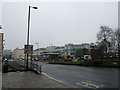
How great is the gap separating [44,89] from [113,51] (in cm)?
2920

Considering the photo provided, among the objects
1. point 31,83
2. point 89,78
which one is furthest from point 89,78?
point 31,83

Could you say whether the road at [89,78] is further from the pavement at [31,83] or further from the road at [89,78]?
the pavement at [31,83]

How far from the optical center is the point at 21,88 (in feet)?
23.6

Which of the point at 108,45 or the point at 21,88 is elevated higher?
the point at 108,45

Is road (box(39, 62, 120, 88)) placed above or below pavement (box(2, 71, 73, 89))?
below

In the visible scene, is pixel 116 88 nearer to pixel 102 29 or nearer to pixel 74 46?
pixel 102 29

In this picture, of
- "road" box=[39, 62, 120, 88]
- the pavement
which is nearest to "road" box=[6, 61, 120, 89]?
"road" box=[39, 62, 120, 88]

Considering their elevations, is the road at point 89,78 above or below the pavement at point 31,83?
below

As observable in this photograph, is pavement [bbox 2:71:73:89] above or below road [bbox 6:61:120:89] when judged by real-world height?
above

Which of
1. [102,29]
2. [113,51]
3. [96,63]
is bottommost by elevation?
[96,63]

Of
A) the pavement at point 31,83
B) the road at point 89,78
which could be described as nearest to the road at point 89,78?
the road at point 89,78

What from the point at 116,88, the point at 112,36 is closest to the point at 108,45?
the point at 112,36

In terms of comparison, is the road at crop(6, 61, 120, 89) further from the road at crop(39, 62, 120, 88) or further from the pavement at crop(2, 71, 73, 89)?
the pavement at crop(2, 71, 73, 89)

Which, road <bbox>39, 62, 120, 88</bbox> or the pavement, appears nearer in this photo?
the pavement
